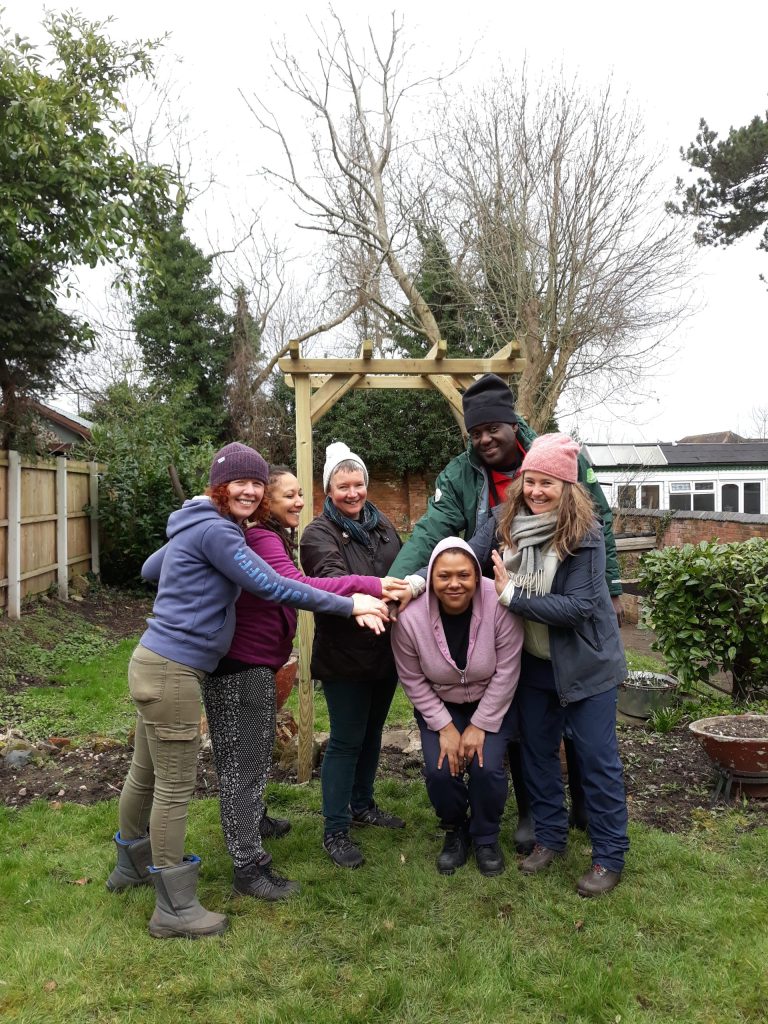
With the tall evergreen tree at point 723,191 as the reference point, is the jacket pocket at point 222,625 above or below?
below

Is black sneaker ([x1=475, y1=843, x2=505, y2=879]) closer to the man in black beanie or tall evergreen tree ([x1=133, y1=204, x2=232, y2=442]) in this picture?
the man in black beanie


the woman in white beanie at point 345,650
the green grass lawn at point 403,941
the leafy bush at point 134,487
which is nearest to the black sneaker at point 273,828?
the green grass lawn at point 403,941

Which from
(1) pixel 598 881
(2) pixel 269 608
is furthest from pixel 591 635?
(2) pixel 269 608

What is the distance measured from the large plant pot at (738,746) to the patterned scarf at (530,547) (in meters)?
1.62

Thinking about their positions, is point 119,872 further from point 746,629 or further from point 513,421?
point 746,629

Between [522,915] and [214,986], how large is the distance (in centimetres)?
120

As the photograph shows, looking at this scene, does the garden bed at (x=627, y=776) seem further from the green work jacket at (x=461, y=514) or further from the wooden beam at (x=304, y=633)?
the green work jacket at (x=461, y=514)

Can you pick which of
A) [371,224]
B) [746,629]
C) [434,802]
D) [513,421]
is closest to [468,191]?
[371,224]

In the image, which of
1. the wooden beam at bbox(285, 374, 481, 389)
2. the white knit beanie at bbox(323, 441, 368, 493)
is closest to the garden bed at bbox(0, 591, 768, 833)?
the white knit beanie at bbox(323, 441, 368, 493)

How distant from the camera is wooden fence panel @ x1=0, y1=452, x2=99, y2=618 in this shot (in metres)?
8.52

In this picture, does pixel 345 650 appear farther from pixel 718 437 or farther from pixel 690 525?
pixel 718 437

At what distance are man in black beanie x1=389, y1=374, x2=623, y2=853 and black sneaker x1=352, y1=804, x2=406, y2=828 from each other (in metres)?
0.62

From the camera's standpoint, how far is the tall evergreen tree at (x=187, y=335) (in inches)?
855

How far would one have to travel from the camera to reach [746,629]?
17.5 ft
